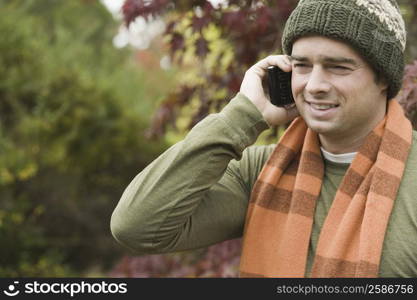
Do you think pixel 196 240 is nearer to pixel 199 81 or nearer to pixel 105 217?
pixel 199 81

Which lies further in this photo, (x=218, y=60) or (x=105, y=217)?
(x=105, y=217)

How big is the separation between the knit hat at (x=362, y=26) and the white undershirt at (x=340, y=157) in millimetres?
283

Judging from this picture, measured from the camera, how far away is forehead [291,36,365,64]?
1.98 m

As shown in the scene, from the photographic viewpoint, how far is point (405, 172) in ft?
6.56

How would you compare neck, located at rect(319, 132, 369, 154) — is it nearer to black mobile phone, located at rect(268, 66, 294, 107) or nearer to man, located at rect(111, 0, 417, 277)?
man, located at rect(111, 0, 417, 277)

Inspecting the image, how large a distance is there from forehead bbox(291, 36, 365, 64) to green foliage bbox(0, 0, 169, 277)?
12.2 ft

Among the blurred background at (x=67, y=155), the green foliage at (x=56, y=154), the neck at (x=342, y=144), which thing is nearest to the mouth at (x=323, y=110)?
the neck at (x=342, y=144)

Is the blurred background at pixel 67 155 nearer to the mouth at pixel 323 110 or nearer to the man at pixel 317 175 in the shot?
the man at pixel 317 175

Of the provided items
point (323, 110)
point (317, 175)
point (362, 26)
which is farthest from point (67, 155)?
point (362, 26)

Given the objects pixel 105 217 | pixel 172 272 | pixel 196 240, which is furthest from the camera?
pixel 105 217

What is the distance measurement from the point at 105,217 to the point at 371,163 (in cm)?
461

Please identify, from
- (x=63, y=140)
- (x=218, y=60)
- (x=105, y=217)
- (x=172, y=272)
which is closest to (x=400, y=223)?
(x=218, y=60)

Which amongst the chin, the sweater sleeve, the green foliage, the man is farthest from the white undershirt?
the green foliage

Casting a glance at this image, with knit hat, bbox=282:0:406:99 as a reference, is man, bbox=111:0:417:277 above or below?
below
